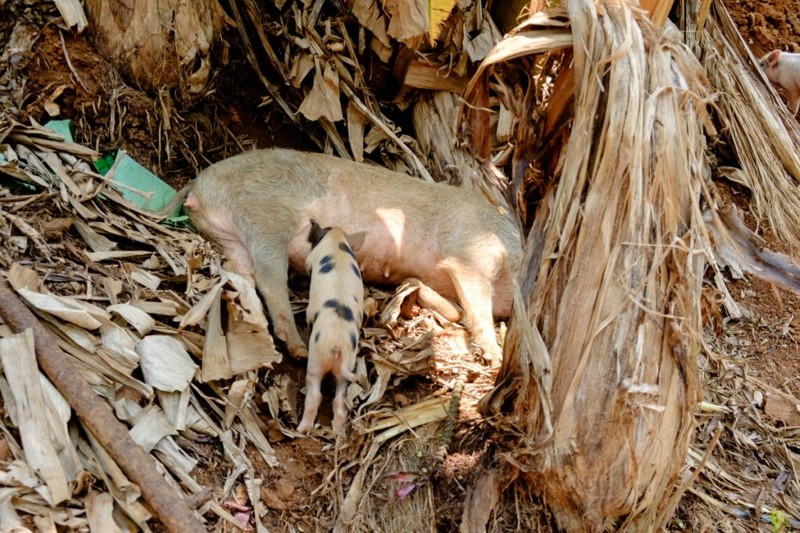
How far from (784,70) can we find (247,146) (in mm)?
5536

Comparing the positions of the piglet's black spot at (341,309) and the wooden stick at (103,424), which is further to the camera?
the piglet's black spot at (341,309)

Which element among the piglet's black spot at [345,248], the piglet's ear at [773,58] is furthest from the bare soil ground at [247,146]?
the piglet's ear at [773,58]

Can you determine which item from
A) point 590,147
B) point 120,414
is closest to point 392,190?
point 590,147

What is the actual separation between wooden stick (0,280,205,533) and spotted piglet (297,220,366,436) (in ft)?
3.20

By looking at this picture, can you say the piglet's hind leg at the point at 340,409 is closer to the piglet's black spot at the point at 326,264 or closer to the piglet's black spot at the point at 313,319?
the piglet's black spot at the point at 313,319

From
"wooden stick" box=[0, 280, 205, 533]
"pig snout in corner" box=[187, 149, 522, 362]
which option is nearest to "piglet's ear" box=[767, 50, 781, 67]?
"pig snout in corner" box=[187, 149, 522, 362]

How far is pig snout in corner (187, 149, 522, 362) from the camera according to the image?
5.21m

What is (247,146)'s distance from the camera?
247 inches

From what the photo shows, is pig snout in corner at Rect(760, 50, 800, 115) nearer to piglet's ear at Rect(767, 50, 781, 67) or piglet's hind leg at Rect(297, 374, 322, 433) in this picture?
piglet's ear at Rect(767, 50, 781, 67)

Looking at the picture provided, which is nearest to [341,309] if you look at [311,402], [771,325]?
[311,402]

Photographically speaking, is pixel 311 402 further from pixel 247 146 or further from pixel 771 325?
pixel 771 325

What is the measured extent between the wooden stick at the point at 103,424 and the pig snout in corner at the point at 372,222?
166 cm

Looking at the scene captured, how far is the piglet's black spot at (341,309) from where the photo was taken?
420 cm

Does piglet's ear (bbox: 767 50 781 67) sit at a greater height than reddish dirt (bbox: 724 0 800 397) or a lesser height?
greater
